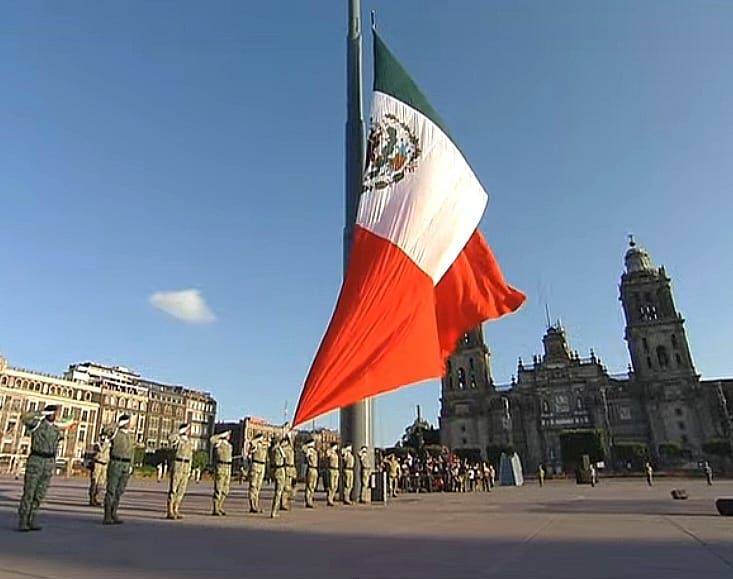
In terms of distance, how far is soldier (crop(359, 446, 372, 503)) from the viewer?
14.9 metres

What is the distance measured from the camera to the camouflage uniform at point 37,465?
26.6ft

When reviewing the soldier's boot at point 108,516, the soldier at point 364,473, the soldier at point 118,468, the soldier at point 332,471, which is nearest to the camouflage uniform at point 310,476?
the soldier at point 332,471

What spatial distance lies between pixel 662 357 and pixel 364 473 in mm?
77329

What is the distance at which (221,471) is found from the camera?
37.5 feet

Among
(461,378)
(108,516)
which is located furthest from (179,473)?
(461,378)

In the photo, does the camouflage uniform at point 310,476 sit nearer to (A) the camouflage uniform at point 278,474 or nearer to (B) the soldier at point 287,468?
(B) the soldier at point 287,468

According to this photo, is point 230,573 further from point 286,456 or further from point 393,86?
point 393,86

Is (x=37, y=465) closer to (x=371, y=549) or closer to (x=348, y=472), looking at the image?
(x=371, y=549)

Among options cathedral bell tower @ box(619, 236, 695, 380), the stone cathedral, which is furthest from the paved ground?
cathedral bell tower @ box(619, 236, 695, 380)

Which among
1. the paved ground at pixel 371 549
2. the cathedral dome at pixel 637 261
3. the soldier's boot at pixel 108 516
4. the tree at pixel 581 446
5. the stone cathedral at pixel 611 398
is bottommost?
the paved ground at pixel 371 549

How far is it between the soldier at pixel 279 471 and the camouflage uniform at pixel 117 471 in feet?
9.13

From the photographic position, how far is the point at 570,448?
69.4m

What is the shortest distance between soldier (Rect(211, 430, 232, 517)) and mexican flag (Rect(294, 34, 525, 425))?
146 inches

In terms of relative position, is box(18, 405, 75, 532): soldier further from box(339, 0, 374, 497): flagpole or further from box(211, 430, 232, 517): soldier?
box(339, 0, 374, 497): flagpole
